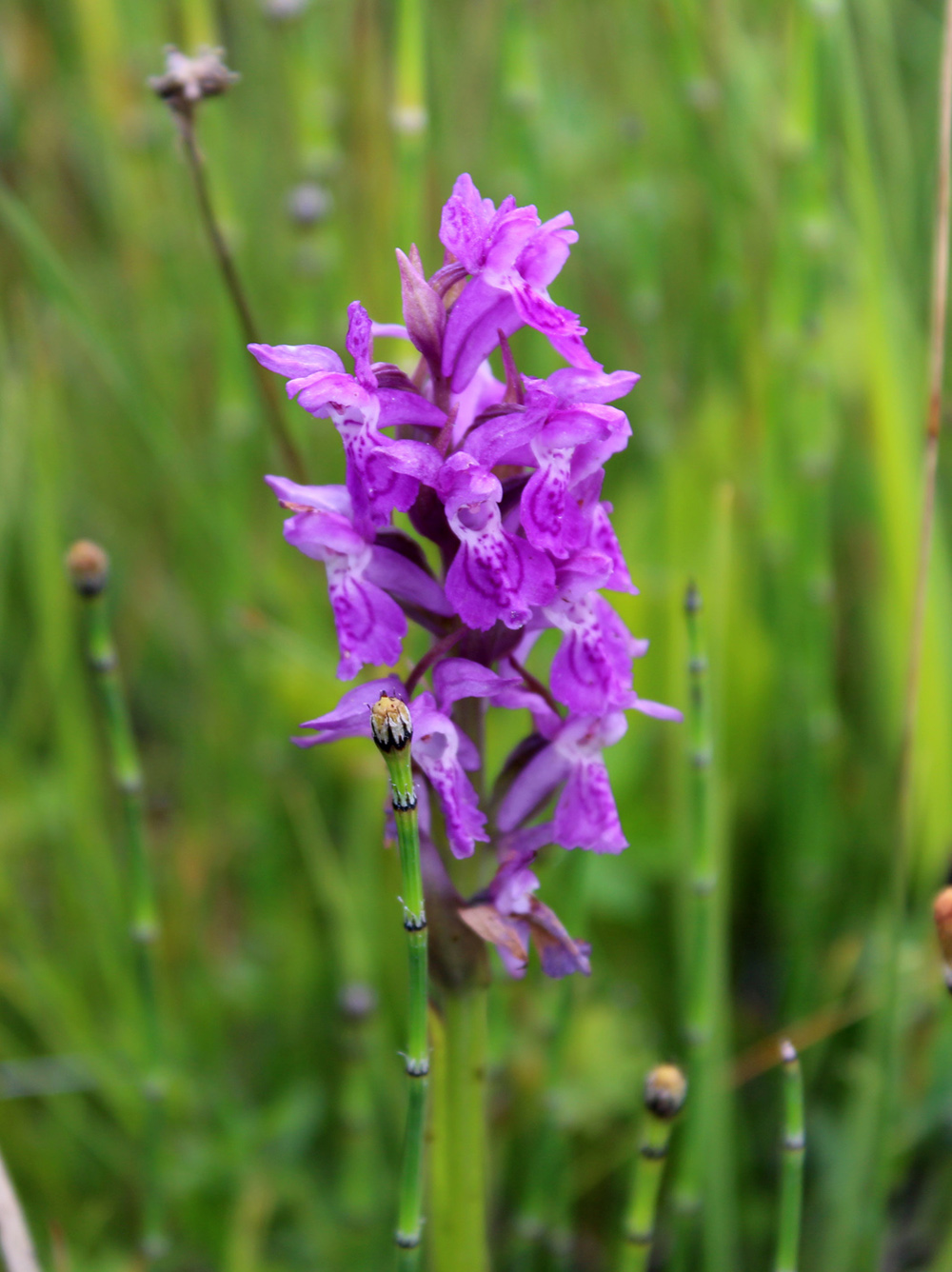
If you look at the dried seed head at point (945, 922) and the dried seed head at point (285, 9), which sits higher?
the dried seed head at point (285, 9)

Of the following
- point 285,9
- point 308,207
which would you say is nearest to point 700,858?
point 308,207

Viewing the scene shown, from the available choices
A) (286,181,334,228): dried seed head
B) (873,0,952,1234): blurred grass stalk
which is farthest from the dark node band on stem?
(286,181,334,228): dried seed head

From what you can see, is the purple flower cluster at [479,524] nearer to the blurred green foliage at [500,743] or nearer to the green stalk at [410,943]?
the green stalk at [410,943]

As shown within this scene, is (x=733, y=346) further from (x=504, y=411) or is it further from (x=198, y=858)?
(x=504, y=411)

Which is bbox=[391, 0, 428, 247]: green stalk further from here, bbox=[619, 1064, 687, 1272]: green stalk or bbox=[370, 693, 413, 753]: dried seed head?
bbox=[619, 1064, 687, 1272]: green stalk

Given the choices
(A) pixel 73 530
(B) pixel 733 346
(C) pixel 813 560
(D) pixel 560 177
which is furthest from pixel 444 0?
(C) pixel 813 560

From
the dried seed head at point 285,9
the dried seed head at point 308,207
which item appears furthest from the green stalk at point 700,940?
the dried seed head at point 285,9
